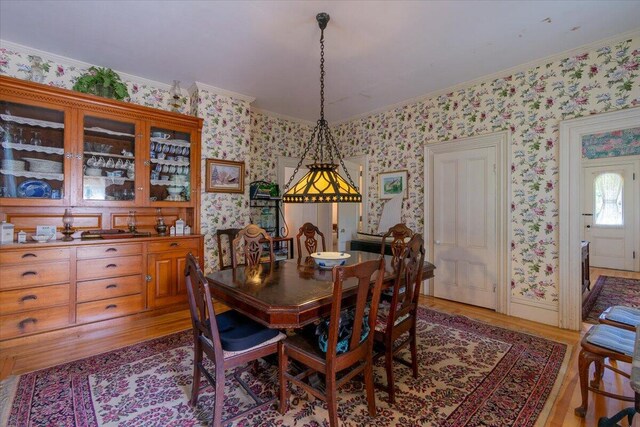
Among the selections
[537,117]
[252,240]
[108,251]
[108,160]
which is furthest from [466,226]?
[108,160]

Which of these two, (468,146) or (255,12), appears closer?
(255,12)

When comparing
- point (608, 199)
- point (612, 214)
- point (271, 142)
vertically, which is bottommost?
point (612, 214)

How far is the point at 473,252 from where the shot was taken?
364cm

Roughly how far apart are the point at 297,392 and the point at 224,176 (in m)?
2.81

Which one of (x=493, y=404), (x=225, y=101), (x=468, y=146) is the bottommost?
(x=493, y=404)

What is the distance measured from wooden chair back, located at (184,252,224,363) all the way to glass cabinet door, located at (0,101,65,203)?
2242 millimetres

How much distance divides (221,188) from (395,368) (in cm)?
292

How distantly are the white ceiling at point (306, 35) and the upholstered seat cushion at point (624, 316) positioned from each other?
2.30 metres

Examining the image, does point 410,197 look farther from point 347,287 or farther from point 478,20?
point 347,287

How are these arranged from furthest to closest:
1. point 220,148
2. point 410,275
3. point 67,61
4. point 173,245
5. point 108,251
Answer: point 220,148 → point 173,245 → point 67,61 → point 108,251 → point 410,275

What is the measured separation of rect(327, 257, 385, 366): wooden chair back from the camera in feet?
4.75

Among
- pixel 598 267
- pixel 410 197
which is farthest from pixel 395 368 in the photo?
pixel 598 267

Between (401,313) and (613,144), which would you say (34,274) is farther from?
(613,144)

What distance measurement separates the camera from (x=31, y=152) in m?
2.79
